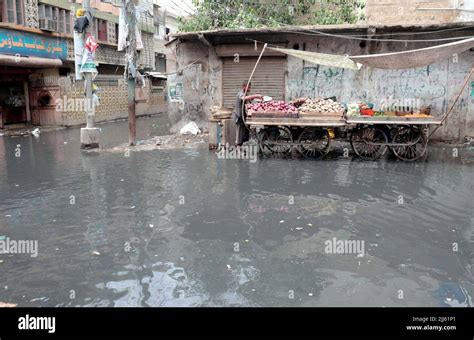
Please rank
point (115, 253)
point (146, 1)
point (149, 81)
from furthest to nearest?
point (149, 81) < point (146, 1) < point (115, 253)

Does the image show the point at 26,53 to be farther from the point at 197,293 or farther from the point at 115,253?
the point at 197,293

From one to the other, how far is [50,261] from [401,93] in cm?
1274

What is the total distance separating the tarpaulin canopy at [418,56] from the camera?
10.1 metres

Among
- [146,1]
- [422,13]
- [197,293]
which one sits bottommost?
[197,293]

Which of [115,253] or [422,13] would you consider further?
[422,13]

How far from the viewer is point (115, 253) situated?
5707mm

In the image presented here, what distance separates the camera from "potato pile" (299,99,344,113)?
11797 mm

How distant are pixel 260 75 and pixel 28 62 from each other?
10766 millimetres

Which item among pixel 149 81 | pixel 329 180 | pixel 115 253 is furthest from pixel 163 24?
pixel 115 253

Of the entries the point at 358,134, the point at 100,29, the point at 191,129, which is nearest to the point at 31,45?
the point at 100,29

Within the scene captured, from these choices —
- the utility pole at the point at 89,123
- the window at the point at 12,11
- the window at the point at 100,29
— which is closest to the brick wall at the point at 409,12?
the utility pole at the point at 89,123

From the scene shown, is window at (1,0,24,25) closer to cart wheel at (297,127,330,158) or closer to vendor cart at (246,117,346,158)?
vendor cart at (246,117,346,158)

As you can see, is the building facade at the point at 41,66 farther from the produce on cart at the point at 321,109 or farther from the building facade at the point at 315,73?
the produce on cart at the point at 321,109

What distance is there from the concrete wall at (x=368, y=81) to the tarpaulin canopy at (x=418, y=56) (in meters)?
3.99
